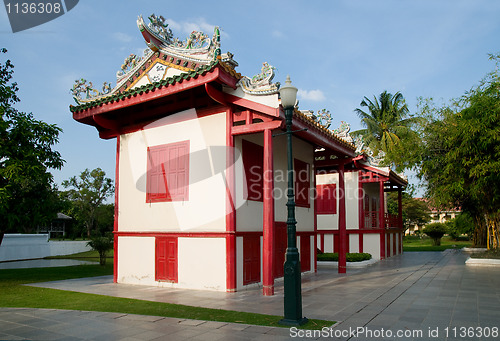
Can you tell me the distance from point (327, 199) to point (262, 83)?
12224 mm

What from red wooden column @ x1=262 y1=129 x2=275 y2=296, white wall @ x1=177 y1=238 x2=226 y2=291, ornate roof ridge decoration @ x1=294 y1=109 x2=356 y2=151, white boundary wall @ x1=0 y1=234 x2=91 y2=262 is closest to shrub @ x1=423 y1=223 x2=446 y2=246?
ornate roof ridge decoration @ x1=294 y1=109 x2=356 y2=151

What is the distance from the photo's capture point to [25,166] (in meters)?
9.92

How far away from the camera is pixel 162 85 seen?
955cm

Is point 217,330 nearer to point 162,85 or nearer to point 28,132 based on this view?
point 162,85

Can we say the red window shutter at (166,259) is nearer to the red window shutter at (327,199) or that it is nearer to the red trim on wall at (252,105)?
the red trim on wall at (252,105)

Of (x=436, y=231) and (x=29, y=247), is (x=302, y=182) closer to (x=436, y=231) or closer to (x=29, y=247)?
(x=29, y=247)

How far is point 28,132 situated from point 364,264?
12672 millimetres

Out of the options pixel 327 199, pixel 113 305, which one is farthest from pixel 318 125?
pixel 327 199

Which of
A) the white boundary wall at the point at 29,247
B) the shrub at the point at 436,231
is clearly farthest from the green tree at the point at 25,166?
the shrub at the point at 436,231

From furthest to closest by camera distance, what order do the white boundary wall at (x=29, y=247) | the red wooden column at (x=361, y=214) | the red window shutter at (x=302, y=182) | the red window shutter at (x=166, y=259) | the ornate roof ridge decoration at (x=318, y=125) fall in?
the white boundary wall at (x=29, y=247) → the red wooden column at (x=361, y=214) → the red window shutter at (x=302, y=182) → the red window shutter at (x=166, y=259) → the ornate roof ridge decoration at (x=318, y=125)

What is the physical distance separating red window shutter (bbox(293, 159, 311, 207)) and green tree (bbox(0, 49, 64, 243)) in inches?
277

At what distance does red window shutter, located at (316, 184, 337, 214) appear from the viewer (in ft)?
64.7

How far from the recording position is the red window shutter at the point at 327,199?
19734 mm

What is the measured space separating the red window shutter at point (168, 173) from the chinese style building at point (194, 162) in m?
0.03
